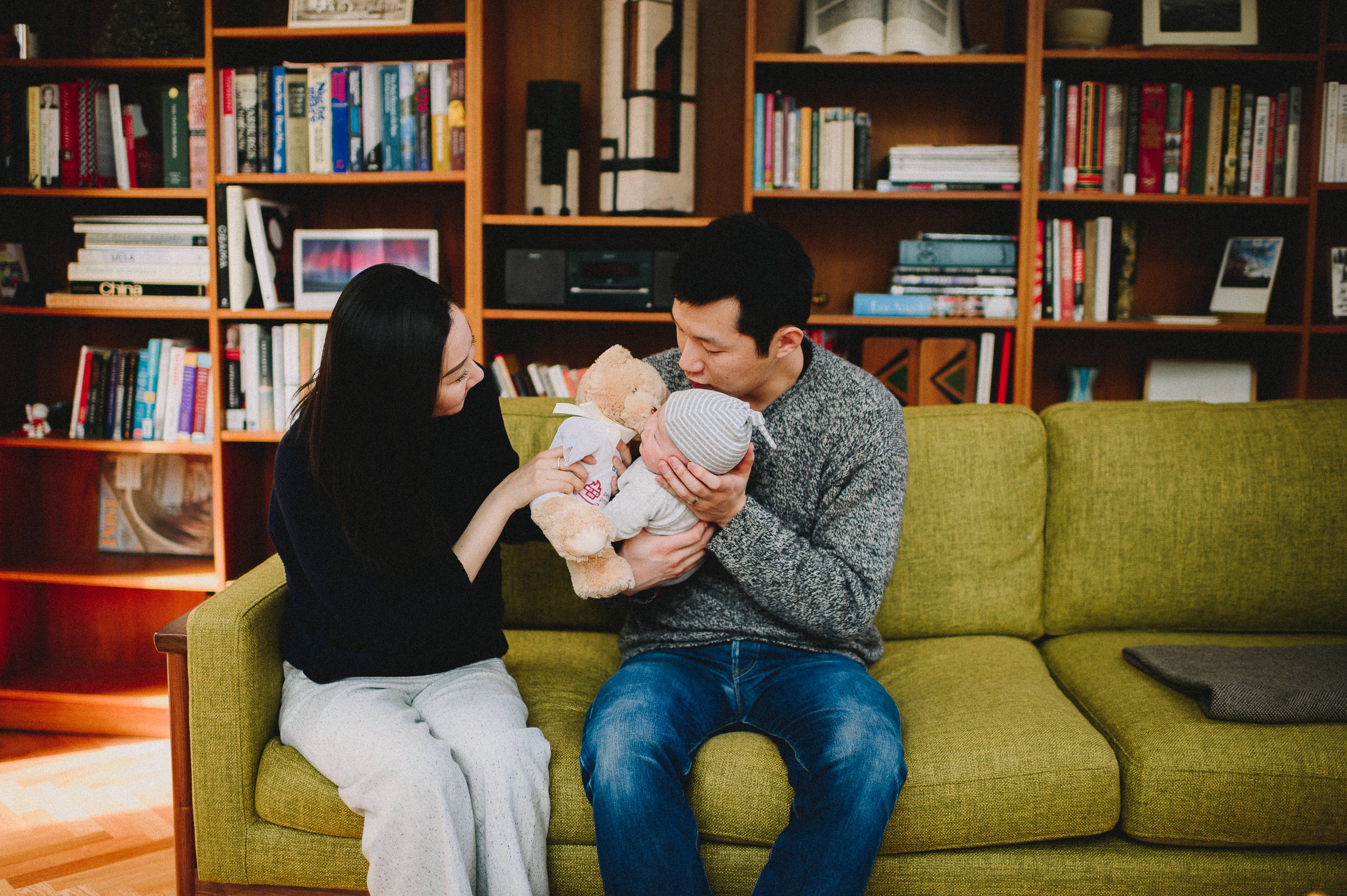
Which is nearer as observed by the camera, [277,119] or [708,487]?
[708,487]

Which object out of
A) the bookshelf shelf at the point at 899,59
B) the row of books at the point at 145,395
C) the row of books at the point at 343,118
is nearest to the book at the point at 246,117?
the row of books at the point at 343,118

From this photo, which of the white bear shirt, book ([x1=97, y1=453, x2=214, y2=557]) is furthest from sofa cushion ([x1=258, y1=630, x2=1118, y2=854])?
book ([x1=97, y1=453, x2=214, y2=557])

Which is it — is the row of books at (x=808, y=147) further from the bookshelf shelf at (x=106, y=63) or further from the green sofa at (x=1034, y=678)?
the bookshelf shelf at (x=106, y=63)

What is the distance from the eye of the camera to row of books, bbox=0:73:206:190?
8.03 feet

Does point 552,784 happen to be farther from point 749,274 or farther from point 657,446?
→ point 749,274

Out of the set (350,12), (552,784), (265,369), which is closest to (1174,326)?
(552,784)

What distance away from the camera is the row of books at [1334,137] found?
2350 mm

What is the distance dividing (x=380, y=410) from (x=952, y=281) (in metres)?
1.68

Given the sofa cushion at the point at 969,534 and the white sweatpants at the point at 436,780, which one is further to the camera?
the sofa cushion at the point at 969,534

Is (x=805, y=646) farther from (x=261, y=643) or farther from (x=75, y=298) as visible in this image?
(x=75, y=298)

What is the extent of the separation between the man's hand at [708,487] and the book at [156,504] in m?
1.86

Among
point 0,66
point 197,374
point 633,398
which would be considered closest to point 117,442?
point 197,374

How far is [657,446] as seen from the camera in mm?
1317

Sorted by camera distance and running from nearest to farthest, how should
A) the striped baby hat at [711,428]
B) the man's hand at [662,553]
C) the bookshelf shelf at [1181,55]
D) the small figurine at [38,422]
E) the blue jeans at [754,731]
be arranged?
the blue jeans at [754,731], the striped baby hat at [711,428], the man's hand at [662,553], the bookshelf shelf at [1181,55], the small figurine at [38,422]
